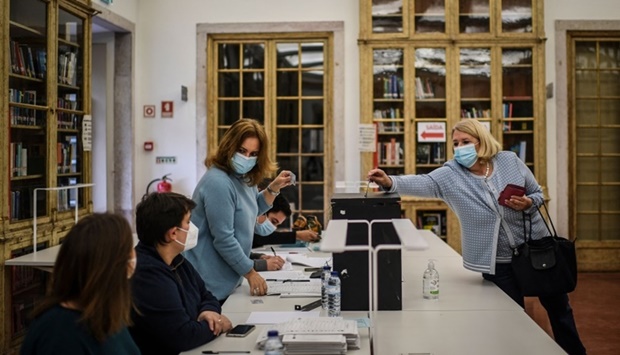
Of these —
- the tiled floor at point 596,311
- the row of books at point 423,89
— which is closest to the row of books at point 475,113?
the row of books at point 423,89

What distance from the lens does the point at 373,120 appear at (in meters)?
7.25

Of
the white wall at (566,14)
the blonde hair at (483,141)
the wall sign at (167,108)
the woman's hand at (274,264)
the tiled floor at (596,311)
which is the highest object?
the white wall at (566,14)

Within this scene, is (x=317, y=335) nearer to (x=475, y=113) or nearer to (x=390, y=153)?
(x=390, y=153)

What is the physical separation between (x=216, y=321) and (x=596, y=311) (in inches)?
165

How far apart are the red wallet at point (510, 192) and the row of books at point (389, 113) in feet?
13.5

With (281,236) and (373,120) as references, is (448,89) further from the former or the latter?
(281,236)

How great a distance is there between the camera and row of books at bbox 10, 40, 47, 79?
4668mm

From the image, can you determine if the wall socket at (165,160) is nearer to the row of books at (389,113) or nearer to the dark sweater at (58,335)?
the row of books at (389,113)

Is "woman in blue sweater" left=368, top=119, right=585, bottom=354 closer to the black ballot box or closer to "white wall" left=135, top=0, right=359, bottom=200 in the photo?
the black ballot box

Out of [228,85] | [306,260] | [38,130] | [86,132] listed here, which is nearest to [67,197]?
[86,132]

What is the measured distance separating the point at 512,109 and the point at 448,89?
30.0 inches

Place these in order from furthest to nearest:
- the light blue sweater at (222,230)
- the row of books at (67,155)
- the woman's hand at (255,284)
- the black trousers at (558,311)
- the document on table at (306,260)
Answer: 1. the row of books at (67,155)
2. the document on table at (306,260)
3. the black trousers at (558,311)
4. the woman's hand at (255,284)
5. the light blue sweater at (222,230)

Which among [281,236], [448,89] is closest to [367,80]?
[448,89]

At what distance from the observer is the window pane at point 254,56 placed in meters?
7.47
